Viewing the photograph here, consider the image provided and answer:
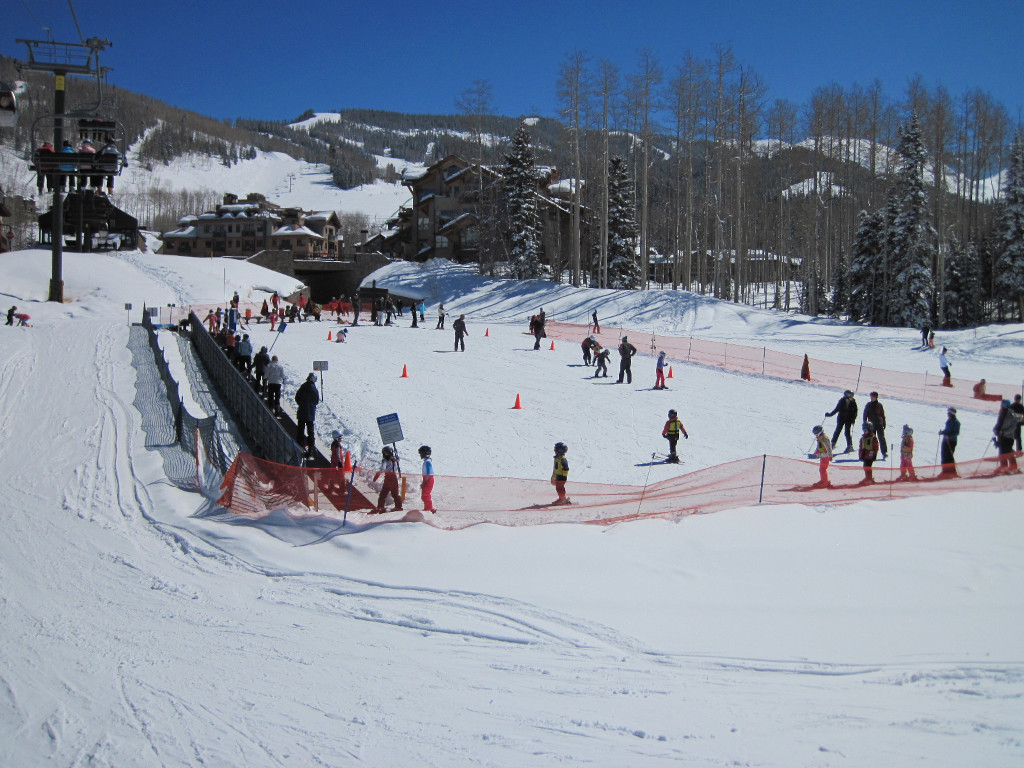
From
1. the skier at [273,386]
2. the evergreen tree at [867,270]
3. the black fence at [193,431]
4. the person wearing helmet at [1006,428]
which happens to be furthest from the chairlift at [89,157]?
the evergreen tree at [867,270]

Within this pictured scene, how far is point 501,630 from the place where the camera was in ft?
23.4

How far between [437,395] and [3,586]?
500 inches

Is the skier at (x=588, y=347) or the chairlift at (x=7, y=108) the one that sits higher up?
the chairlift at (x=7, y=108)

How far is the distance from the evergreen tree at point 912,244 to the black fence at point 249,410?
3577cm

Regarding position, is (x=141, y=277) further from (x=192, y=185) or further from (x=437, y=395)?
(x=192, y=185)

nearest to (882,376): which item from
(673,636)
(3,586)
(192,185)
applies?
(673,636)

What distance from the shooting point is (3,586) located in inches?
332

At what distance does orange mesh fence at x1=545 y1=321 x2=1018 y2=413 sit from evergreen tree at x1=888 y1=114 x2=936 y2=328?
1593cm

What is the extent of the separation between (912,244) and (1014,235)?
A: 5724 mm

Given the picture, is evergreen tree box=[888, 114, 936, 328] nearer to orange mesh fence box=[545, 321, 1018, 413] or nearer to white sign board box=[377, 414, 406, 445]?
orange mesh fence box=[545, 321, 1018, 413]

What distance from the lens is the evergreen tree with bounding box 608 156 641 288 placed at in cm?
5038

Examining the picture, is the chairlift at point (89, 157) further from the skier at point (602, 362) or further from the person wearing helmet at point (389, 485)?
the person wearing helmet at point (389, 485)

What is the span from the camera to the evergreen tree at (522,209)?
1900 inches

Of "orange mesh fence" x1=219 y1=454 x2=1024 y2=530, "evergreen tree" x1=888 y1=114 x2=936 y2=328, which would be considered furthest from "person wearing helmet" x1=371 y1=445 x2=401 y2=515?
"evergreen tree" x1=888 y1=114 x2=936 y2=328
